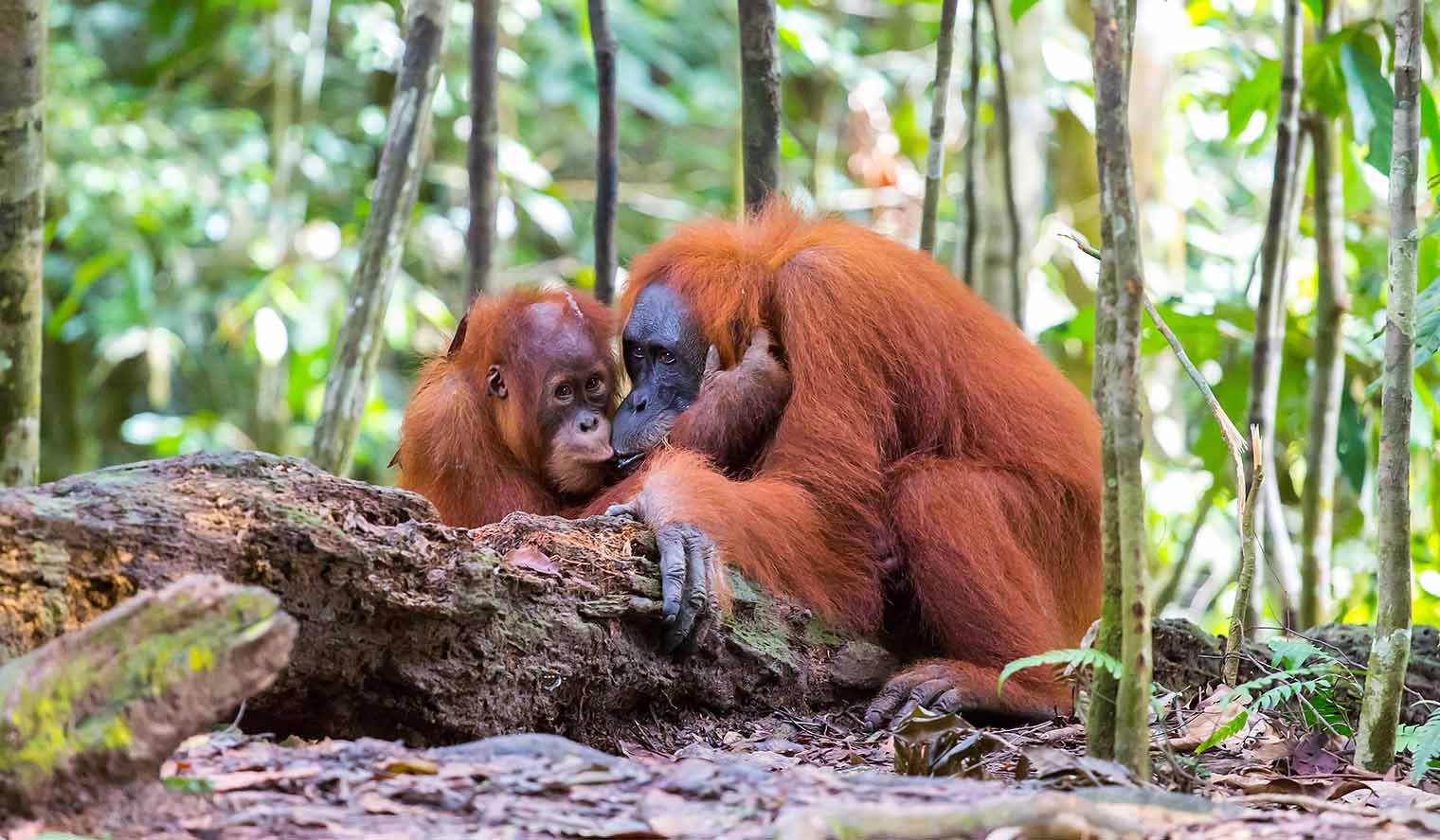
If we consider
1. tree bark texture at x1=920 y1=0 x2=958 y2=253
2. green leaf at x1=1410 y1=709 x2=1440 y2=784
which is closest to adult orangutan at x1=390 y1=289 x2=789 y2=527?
tree bark texture at x1=920 y1=0 x2=958 y2=253

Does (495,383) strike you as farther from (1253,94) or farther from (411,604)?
(1253,94)

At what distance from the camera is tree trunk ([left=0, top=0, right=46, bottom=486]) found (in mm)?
3818

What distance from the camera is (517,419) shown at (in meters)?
4.50

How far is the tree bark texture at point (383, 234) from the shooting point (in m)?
4.94

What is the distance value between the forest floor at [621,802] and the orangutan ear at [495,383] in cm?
200

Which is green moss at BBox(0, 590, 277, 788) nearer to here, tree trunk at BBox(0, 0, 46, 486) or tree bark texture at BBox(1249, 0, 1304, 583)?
tree trunk at BBox(0, 0, 46, 486)

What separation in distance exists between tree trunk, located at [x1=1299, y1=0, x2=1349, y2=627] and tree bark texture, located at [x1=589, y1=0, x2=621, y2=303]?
256 centimetres

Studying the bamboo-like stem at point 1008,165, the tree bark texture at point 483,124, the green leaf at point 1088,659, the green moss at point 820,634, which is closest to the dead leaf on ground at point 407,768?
the green leaf at point 1088,659

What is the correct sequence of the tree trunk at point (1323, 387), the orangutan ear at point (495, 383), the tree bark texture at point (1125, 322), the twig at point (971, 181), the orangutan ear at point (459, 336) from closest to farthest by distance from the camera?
1. the tree bark texture at point (1125, 322)
2. the orangutan ear at point (495, 383)
3. the orangutan ear at point (459, 336)
4. the tree trunk at point (1323, 387)
5. the twig at point (971, 181)

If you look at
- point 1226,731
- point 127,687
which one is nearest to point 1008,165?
point 1226,731

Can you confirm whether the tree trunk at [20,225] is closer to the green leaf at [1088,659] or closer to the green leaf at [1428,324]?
the green leaf at [1088,659]

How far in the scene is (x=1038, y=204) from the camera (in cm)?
767

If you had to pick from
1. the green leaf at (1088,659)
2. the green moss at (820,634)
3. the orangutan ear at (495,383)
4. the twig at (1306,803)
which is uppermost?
the orangutan ear at (495,383)

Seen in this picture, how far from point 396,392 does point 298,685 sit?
821 centimetres
